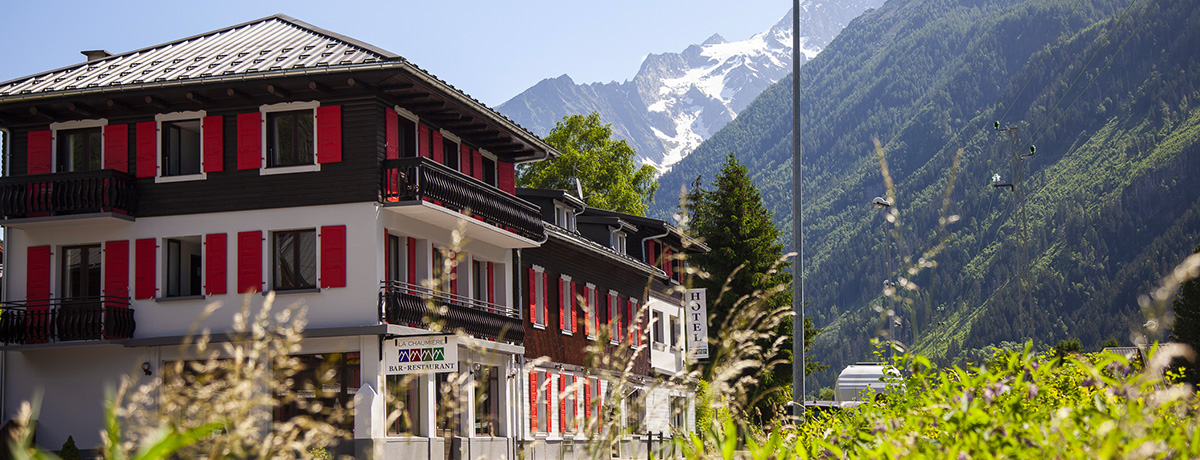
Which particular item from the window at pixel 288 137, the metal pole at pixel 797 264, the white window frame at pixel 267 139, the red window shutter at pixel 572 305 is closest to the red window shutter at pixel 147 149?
the white window frame at pixel 267 139

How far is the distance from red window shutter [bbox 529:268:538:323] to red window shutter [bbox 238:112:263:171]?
31.1ft

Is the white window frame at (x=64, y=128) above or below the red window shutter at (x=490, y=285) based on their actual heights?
above

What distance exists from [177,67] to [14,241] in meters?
4.92

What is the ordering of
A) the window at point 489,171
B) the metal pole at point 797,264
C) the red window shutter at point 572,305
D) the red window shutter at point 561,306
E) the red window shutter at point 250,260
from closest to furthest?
the metal pole at point 797,264
the red window shutter at point 250,260
the window at point 489,171
the red window shutter at point 561,306
the red window shutter at point 572,305

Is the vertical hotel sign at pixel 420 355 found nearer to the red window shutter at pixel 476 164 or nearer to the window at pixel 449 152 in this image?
the window at pixel 449 152

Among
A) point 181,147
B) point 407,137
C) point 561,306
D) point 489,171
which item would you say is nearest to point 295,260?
point 407,137

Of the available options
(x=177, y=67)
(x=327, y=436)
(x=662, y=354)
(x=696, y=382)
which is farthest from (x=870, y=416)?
(x=662, y=354)

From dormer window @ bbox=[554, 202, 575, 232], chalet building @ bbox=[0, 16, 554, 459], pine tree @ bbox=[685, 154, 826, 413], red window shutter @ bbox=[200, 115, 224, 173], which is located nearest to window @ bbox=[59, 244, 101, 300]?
chalet building @ bbox=[0, 16, 554, 459]

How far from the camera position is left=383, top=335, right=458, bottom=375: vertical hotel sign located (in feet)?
63.2

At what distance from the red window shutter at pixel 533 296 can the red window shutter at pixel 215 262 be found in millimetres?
9497

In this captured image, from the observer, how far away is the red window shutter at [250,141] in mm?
25312

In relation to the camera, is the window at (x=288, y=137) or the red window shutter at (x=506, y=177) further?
the red window shutter at (x=506, y=177)

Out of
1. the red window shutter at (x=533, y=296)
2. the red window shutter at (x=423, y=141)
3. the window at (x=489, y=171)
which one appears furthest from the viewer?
the red window shutter at (x=533, y=296)

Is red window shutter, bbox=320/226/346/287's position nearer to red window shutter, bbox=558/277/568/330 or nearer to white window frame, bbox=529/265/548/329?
white window frame, bbox=529/265/548/329
